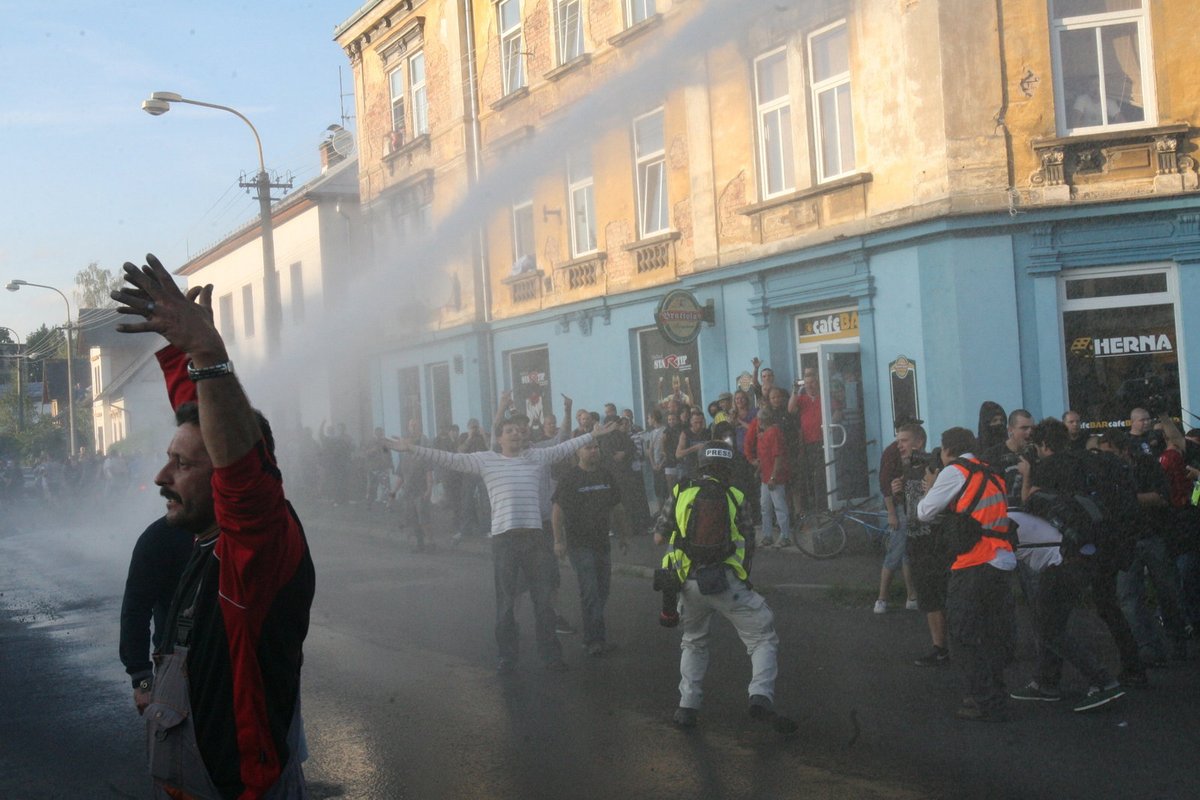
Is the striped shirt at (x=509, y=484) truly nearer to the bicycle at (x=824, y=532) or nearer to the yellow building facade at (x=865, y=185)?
the bicycle at (x=824, y=532)

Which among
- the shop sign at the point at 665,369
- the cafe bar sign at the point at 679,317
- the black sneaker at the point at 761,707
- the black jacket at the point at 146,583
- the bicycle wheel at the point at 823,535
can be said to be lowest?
the black sneaker at the point at 761,707

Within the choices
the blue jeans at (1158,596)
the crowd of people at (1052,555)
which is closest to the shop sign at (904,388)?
the crowd of people at (1052,555)

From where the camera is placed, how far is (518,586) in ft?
30.0

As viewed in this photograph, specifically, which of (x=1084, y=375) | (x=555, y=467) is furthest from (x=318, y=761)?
(x=1084, y=375)

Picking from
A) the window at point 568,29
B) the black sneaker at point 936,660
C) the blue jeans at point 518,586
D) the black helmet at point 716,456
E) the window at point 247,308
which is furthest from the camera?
the window at point 247,308

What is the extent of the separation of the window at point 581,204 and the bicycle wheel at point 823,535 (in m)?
8.46

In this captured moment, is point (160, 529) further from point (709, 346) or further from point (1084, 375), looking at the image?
point (709, 346)

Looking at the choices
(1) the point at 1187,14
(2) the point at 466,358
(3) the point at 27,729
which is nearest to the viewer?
(3) the point at 27,729

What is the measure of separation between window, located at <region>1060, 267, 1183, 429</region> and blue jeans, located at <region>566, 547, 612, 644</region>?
21.2 feet

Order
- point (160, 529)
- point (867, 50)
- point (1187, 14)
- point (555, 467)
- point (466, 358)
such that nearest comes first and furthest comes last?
point (160, 529) → point (555, 467) → point (1187, 14) → point (867, 50) → point (466, 358)

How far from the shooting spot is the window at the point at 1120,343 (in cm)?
1252

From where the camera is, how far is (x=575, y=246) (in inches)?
811

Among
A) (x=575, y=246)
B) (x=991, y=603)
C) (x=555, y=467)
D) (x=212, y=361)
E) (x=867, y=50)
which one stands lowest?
(x=991, y=603)

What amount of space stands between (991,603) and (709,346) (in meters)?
10.4
